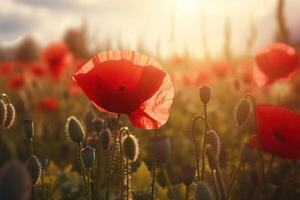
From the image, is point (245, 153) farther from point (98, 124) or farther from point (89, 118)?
point (89, 118)

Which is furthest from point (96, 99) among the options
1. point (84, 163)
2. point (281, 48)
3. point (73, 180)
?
point (281, 48)

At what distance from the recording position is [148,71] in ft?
5.73

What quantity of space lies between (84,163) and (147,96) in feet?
0.94

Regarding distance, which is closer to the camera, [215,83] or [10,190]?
[10,190]

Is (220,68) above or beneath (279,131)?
above

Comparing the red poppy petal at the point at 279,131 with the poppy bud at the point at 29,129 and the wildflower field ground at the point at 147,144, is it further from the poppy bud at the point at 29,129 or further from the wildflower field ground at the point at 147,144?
the poppy bud at the point at 29,129

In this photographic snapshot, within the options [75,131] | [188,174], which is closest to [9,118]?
[75,131]

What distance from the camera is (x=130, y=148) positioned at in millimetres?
1703

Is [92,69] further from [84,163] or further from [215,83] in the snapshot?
[215,83]

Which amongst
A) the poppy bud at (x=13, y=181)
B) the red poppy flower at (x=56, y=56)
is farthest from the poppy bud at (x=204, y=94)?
→ the red poppy flower at (x=56, y=56)

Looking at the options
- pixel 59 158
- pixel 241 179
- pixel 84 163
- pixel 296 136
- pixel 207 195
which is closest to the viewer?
pixel 207 195

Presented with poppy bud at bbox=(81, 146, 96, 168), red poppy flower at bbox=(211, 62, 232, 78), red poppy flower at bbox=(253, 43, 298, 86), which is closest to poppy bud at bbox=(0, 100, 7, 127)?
poppy bud at bbox=(81, 146, 96, 168)

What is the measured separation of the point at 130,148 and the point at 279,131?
603 millimetres

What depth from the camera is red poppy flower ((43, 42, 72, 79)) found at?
577 centimetres
